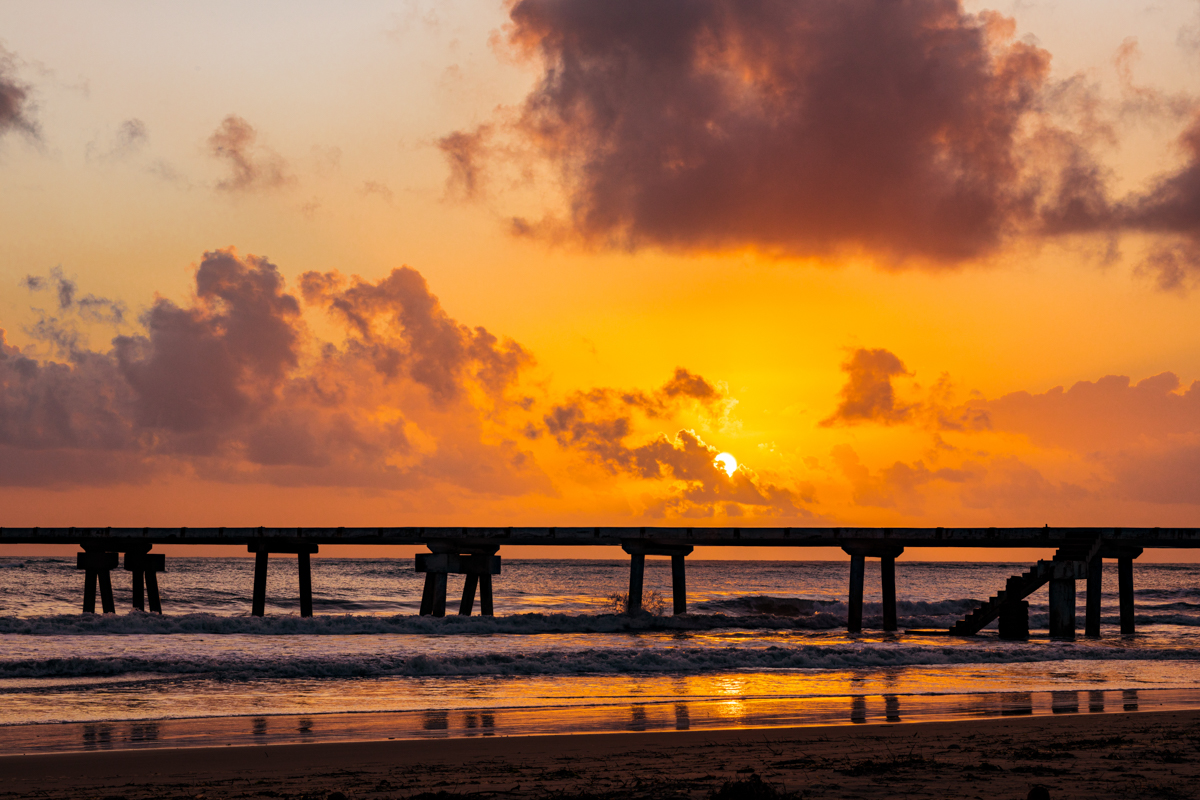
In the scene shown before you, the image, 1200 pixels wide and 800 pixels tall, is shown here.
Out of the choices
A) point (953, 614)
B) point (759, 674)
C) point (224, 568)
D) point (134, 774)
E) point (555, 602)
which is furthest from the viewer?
point (224, 568)

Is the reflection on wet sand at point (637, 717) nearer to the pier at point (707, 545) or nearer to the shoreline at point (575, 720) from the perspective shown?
the shoreline at point (575, 720)

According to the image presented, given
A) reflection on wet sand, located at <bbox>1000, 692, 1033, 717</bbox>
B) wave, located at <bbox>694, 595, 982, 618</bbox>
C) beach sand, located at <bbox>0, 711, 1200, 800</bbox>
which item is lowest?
wave, located at <bbox>694, 595, 982, 618</bbox>

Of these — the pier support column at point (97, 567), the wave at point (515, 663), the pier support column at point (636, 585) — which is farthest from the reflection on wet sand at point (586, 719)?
the pier support column at point (97, 567)

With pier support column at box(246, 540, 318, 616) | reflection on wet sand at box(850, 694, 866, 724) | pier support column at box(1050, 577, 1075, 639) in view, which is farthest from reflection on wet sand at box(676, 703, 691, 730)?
pier support column at box(246, 540, 318, 616)

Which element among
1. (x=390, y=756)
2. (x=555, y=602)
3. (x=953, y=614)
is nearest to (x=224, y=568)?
(x=555, y=602)

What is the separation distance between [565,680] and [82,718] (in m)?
8.28

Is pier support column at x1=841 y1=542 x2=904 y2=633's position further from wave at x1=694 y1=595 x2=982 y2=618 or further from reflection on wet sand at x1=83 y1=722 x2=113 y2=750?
reflection on wet sand at x1=83 y1=722 x2=113 y2=750

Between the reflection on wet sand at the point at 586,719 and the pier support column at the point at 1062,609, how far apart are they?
13114mm

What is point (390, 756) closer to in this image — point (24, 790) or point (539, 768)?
point (539, 768)

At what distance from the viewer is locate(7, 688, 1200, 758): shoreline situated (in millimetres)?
11969

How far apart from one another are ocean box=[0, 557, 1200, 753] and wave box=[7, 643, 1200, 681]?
6cm

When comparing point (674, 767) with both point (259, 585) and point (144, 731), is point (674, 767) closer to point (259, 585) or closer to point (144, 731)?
point (144, 731)

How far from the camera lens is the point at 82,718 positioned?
1373 centimetres

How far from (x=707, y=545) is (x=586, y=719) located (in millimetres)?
20126
